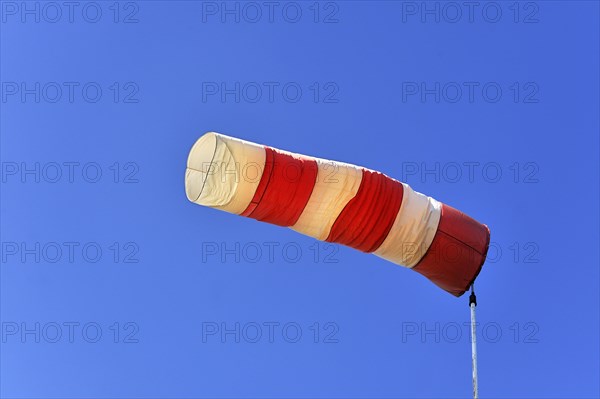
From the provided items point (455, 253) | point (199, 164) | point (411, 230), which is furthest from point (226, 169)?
point (455, 253)

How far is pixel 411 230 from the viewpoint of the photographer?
10.1 metres

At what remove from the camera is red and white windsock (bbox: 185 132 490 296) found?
9.09 metres

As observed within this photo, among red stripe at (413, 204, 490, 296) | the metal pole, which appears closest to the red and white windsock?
red stripe at (413, 204, 490, 296)

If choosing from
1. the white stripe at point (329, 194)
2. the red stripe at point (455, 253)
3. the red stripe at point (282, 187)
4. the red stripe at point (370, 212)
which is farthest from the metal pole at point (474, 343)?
the red stripe at point (282, 187)

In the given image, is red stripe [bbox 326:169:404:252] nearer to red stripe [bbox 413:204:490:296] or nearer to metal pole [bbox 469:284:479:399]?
red stripe [bbox 413:204:490:296]

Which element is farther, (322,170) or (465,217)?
(465,217)

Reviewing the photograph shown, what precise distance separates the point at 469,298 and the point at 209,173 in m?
3.45

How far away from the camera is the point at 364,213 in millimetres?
9805

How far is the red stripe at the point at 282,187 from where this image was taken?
9.12 meters

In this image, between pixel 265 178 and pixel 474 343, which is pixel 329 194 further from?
pixel 474 343

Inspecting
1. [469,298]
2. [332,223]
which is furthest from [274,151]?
[469,298]

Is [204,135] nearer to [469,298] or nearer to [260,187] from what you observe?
[260,187]

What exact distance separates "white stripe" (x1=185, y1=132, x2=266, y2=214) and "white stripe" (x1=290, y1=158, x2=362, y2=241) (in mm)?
784

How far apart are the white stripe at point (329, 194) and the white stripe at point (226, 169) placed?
78 centimetres
